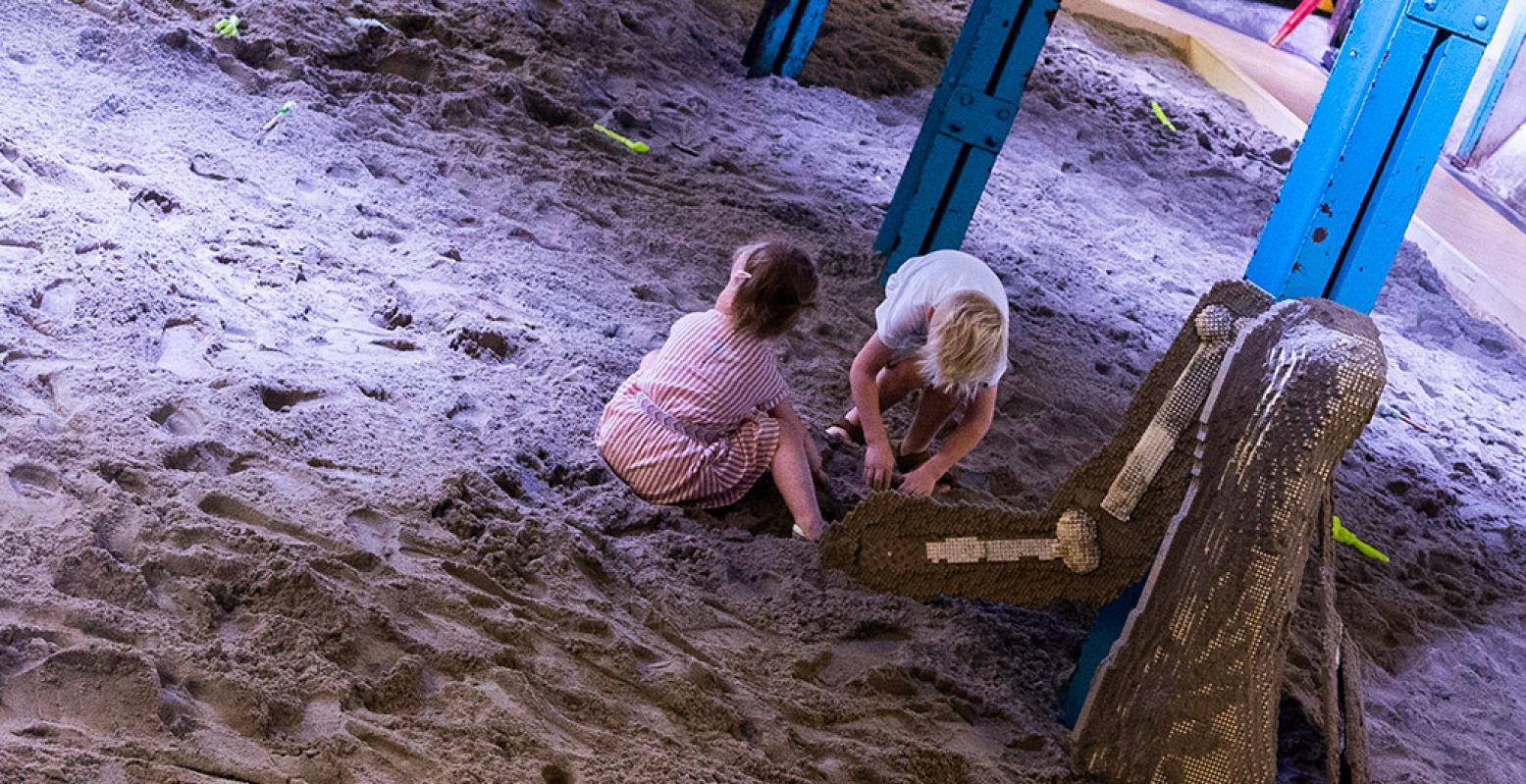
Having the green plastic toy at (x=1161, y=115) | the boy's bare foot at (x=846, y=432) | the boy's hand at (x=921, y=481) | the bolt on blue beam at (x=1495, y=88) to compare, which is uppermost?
the bolt on blue beam at (x=1495, y=88)

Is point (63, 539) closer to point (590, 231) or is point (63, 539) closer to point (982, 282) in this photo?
point (982, 282)

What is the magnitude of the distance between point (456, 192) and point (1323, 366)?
3.22 m

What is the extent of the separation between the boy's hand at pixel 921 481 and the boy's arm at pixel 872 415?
7 centimetres

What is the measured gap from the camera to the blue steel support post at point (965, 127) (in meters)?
5.29

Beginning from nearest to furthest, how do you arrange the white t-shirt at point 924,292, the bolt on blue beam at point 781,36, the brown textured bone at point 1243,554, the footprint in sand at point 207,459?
the brown textured bone at point 1243,554
the footprint in sand at point 207,459
the white t-shirt at point 924,292
the bolt on blue beam at point 781,36

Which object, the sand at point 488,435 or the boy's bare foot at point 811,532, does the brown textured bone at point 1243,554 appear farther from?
the boy's bare foot at point 811,532

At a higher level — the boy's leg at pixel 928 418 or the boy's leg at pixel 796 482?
the boy's leg at pixel 928 418

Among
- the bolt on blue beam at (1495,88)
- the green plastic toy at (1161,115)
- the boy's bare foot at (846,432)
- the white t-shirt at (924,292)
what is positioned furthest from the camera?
the bolt on blue beam at (1495,88)

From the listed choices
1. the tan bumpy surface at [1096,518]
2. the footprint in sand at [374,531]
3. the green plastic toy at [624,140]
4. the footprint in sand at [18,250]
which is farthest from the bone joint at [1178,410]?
the green plastic toy at [624,140]

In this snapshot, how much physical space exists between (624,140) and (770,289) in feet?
8.52

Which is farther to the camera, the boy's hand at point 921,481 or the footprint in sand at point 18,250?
the boy's hand at point 921,481

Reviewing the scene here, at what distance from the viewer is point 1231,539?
2.54 meters

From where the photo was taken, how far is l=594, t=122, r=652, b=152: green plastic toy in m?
5.83

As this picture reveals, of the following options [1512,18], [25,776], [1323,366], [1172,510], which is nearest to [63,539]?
[25,776]
